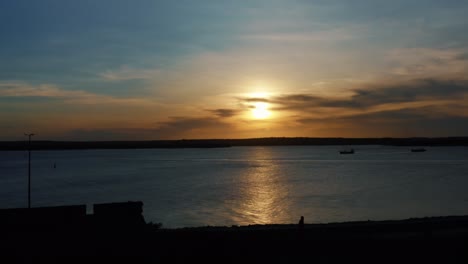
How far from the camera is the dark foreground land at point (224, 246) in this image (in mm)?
13328

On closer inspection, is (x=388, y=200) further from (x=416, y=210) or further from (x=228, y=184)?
(x=228, y=184)

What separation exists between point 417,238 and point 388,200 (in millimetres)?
44020

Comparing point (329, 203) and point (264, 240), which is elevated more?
point (264, 240)

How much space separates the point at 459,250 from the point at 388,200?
44977 mm

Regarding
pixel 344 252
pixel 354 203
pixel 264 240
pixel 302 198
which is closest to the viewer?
pixel 344 252

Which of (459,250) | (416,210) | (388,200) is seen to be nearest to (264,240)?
(459,250)

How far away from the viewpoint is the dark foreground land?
13328 millimetres

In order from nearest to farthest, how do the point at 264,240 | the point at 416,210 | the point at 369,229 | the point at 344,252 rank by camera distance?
the point at 344,252 → the point at 264,240 → the point at 369,229 → the point at 416,210

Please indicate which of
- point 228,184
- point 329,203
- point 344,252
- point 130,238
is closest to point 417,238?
point 344,252

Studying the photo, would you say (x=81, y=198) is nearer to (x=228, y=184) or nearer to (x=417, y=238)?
(x=228, y=184)

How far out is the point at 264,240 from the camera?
15.1 metres

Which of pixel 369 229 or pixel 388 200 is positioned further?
pixel 388 200

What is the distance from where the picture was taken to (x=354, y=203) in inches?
2183

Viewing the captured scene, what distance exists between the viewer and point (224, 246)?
14297mm
